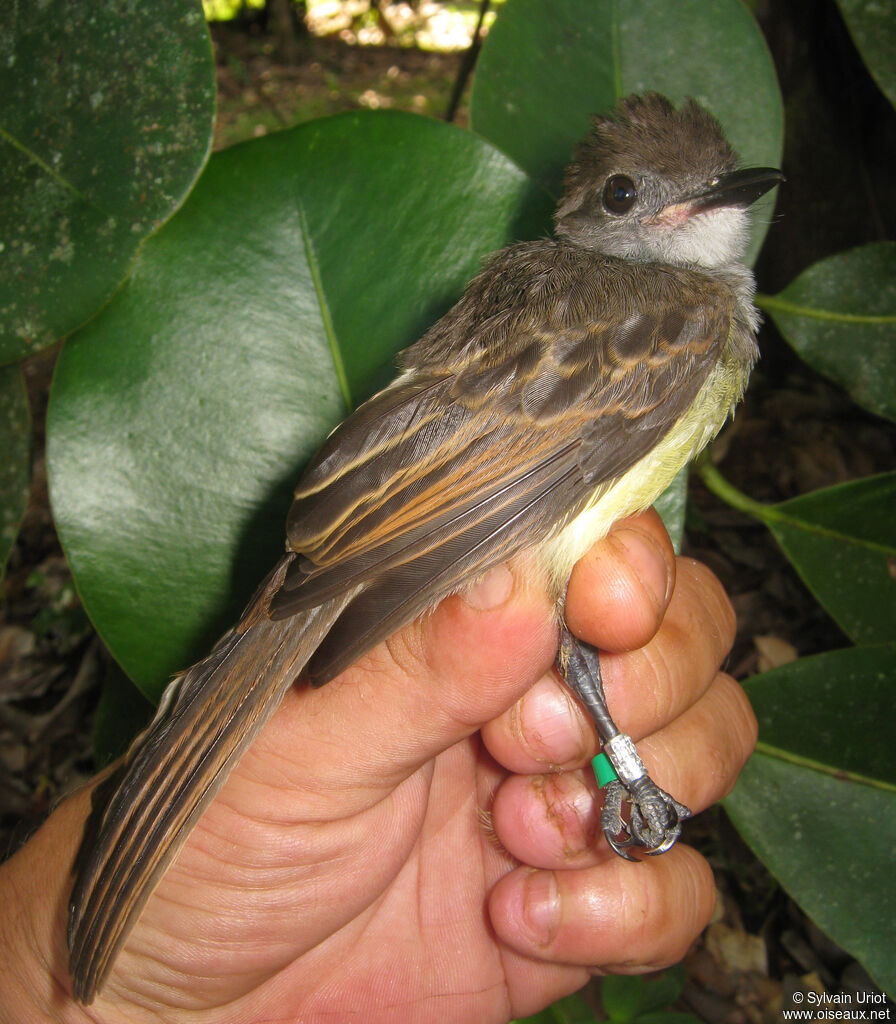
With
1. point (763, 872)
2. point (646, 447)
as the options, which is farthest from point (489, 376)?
point (763, 872)

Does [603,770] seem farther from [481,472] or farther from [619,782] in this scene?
[481,472]

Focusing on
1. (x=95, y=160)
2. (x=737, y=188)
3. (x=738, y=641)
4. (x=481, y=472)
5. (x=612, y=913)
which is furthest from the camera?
(x=738, y=641)

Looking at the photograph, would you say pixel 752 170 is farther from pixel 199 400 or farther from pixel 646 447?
pixel 199 400

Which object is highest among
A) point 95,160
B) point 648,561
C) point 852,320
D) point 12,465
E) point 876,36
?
point 95,160

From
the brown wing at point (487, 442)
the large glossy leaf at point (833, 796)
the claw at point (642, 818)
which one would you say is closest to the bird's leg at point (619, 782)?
the claw at point (642, 818)

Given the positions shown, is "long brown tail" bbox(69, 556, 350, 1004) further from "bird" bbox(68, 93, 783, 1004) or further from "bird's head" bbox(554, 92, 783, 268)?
"bird's head" bbox(554, 92, 783, 268)

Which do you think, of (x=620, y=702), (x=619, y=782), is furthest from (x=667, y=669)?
(x=619, y=782)
